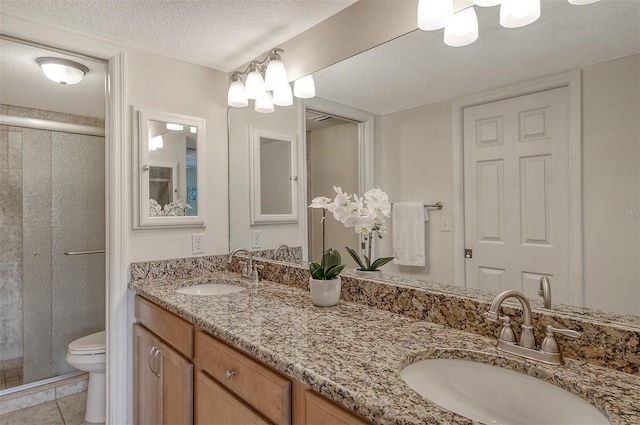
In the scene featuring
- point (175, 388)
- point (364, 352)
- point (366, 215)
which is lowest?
point (175, 388)

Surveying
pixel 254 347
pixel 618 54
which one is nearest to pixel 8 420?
pixel 254 347

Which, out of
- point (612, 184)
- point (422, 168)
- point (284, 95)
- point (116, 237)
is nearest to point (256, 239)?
point (116, 237)

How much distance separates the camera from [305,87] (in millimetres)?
1826

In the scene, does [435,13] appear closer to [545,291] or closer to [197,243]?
[545,291]

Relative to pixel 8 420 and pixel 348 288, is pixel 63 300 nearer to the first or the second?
pixel 8 420

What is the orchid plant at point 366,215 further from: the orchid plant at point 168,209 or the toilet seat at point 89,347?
the toilet seat at point 89,347

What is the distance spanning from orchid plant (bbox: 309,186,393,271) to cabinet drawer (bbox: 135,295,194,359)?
712 mm

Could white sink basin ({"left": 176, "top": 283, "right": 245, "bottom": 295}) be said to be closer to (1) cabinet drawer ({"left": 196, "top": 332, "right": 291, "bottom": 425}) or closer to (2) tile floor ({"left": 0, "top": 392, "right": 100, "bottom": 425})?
(1) cabinet drawer ({"left": 196, "top": 332, "right": 291, "bottom": 425})

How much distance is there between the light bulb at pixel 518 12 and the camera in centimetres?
105

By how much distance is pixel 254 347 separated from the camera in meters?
1.00

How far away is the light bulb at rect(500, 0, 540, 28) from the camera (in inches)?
41.4

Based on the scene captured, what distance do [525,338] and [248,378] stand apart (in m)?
0.75

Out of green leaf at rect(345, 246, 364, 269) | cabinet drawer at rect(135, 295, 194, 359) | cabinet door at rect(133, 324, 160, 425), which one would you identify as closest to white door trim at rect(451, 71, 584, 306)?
green leaf at rect(345, 246, 364, 269)

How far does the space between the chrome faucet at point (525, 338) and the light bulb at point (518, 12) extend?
78 centimetres
